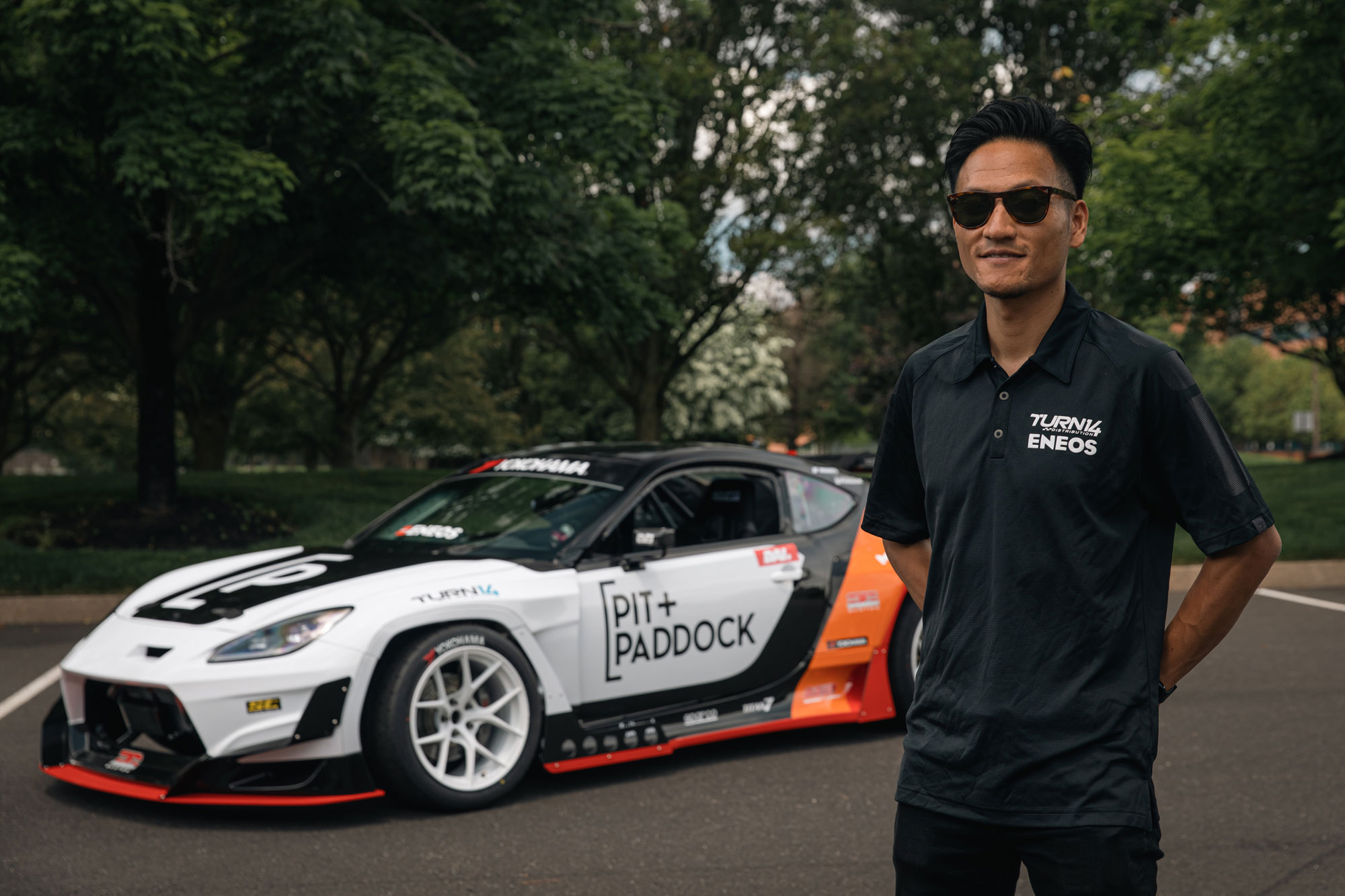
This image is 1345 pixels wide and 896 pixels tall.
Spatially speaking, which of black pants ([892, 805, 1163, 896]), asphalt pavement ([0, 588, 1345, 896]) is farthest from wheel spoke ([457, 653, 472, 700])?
black pants ([892, 805, 1163, 896])

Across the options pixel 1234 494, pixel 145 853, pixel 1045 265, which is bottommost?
pixel 145 853

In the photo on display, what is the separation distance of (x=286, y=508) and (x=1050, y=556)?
1555 cm

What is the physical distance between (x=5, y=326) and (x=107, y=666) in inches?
317

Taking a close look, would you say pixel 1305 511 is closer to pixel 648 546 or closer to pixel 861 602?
pixel 861 602

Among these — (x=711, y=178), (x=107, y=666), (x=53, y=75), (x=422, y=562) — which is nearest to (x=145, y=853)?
(x=107, y=666)

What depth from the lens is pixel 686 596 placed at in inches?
231

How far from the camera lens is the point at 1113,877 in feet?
6.67

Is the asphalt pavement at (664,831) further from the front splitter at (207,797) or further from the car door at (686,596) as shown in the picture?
the car door at (686,596)

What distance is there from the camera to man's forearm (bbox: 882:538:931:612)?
2.58m

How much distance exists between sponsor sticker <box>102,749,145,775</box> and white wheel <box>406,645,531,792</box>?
40.4 inches

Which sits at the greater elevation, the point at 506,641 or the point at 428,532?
the point at 428,532

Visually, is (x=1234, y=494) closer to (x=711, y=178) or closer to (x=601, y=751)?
(x=601, y=751)

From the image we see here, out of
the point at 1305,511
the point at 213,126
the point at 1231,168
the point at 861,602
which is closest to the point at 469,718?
the point at 861,602

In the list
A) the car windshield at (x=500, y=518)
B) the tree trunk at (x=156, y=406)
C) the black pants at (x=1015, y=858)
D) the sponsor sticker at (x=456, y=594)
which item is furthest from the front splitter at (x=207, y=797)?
the tree trunk at (x=156, y=406)
